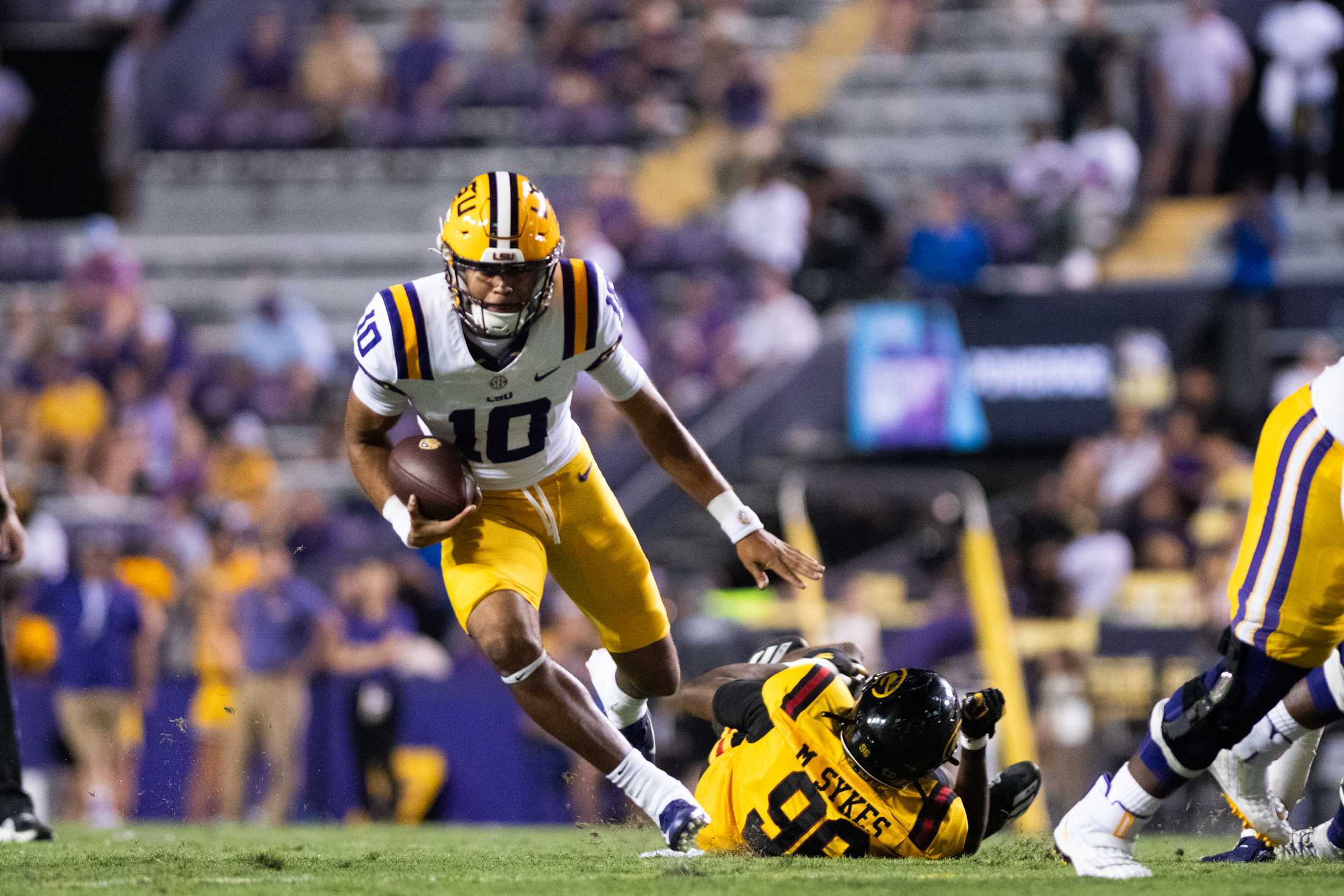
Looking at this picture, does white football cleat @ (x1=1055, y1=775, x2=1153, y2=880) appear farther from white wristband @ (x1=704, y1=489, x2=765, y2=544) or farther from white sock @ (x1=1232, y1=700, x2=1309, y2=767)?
white wristband @ (x1=704, y1=489, x2=765, y2=544)

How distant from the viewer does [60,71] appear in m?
17.8

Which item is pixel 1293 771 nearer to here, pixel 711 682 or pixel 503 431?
pixel 711 682

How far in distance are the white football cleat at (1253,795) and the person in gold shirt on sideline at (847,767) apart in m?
0.68

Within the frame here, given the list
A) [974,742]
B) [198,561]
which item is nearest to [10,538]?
[974,742]

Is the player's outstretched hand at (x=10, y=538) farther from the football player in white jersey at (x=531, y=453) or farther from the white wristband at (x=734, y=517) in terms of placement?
the white wristband at (x=734, y=517)

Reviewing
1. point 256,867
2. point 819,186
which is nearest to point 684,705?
point 256,867

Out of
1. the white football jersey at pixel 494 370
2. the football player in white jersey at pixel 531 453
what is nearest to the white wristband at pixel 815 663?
the football player in white jersey at pixel 531 453

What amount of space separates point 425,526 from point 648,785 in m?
0.98

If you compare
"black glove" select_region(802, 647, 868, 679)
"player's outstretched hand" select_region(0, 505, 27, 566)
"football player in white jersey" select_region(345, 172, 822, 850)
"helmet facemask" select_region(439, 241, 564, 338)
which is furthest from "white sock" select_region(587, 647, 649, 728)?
"player's outstretched hand" select_region(0, 505, 27, 566)

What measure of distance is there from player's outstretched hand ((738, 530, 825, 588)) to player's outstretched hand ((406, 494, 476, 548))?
0.89m

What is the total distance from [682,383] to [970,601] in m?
2.86

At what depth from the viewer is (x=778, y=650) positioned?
20.2 ft

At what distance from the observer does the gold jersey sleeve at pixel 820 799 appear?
520cm

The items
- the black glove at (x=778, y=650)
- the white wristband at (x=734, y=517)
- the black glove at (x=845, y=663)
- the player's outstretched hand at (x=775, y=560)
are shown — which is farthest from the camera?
the black glove at (x=778, y=650)
